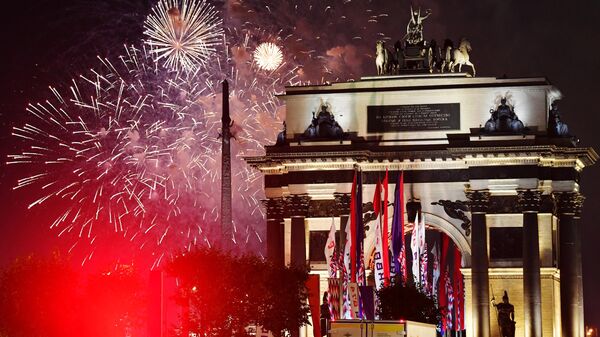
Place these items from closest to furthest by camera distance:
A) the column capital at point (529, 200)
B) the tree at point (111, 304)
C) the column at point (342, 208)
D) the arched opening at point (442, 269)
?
1. the tree at point (111, 304)
2. the column capital at point (529, 200)
3. the arched opening at point (442, 269)
4. the column at point (342, 208)

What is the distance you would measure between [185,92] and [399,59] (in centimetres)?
1505

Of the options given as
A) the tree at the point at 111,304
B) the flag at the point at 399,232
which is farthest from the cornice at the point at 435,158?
the tree at the point at 111,304

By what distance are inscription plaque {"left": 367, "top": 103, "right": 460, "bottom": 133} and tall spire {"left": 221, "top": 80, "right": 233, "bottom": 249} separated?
9322mm

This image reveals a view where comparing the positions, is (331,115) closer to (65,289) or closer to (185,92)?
(185,92)

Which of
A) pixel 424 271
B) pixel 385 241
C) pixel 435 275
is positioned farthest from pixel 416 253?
pixel 435 275

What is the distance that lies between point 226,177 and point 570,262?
22.9 meters

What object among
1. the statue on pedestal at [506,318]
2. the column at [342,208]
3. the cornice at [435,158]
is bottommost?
the statue on pedestal at [506,318]

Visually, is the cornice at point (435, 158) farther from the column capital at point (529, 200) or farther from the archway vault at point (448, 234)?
the archway vault at point (448, 234)

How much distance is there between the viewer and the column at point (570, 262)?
102 meters

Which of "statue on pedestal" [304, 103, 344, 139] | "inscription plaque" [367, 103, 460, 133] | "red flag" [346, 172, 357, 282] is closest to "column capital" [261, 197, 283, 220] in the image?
"statue on pedestal" [304, 103, 344, 139]

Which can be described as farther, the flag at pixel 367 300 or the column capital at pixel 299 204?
the column capital at pixel 299 204

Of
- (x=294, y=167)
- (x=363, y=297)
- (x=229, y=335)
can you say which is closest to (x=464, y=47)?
(x=294, y=167)

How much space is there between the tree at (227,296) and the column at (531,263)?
16.3m

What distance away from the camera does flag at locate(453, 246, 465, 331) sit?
10394 centimetres
